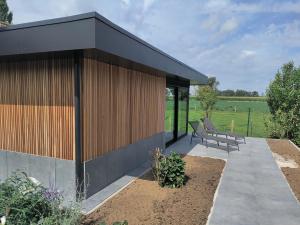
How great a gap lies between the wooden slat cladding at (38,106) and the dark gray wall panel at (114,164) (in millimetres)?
567

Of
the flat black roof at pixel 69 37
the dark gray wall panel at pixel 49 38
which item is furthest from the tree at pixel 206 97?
the dark gray wall panel at pixel 49 38

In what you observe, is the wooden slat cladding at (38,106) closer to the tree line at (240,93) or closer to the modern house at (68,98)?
the modern house at (68,98)

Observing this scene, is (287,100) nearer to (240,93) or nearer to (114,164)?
(114,164)

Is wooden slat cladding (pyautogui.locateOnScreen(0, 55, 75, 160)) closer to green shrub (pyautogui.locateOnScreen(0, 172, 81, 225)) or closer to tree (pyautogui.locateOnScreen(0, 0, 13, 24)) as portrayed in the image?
green shrub (pyautogui.locateOnScreen(0, 172, 81, 225))

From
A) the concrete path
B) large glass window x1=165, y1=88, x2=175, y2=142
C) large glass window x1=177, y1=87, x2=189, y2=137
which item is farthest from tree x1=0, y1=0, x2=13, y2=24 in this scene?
the concrete path

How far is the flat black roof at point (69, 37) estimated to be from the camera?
11.4 feet

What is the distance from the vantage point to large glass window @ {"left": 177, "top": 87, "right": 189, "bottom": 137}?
10795 millimetres

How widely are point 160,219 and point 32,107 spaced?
10.00 feet

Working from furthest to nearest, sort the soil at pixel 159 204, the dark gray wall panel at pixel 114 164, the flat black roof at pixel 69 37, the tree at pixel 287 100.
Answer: the tree at pixel 287 100 → the dark gray wall panel at pixel 114 164 → the soil at pixel 159 204 → the flat black roof at pixel 69 37

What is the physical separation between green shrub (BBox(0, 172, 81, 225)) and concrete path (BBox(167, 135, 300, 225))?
2.22 m

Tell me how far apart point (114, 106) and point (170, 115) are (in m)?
4.95

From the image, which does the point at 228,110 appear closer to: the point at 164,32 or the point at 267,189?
the point at 164,32

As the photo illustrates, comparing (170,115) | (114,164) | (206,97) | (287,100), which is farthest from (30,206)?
(206,97)

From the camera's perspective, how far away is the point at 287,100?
1216cm
